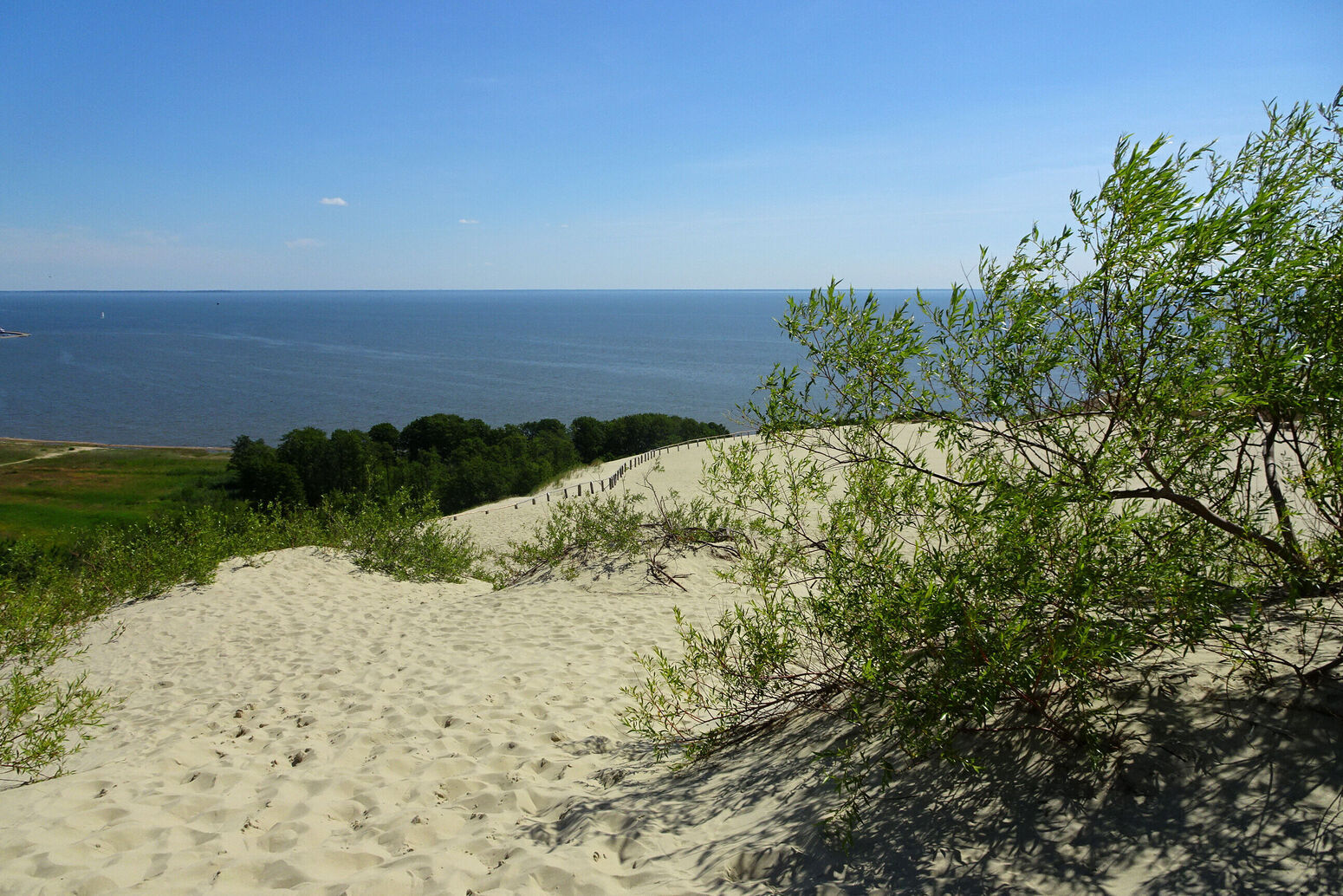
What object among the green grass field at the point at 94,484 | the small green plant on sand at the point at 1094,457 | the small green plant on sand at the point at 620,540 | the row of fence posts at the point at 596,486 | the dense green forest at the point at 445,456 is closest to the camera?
the small green plant on sand at the point at 1094,457

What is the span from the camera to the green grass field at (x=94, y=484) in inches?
1319

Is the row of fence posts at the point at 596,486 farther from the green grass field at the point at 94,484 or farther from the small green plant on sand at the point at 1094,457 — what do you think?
the small green plant on sand at the point at 1094,457

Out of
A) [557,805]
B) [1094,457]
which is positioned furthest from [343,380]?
[1094,457]

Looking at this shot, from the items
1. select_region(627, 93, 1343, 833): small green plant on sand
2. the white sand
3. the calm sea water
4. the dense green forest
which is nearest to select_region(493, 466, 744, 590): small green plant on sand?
the white sand

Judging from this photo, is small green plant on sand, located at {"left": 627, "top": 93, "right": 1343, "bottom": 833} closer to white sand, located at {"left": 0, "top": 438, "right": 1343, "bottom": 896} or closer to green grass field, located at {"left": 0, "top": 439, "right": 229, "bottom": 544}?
white sand, located at {"left": 0, "top": 438, "right": 1343, "bottom": 896}

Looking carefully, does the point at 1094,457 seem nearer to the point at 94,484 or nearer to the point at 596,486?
the point at 596,486

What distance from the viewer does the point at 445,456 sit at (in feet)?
126

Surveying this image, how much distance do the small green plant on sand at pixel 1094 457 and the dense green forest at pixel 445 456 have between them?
25.6 meters

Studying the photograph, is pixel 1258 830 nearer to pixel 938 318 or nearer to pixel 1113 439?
pixel 1113 439

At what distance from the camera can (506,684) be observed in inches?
256

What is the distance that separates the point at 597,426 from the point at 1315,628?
38.3m

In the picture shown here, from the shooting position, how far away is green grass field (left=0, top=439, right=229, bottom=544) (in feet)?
110

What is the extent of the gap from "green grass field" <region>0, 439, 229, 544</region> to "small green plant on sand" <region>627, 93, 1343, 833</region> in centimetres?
3233

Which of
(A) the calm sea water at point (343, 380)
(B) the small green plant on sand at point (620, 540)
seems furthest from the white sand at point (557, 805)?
(A) the calm sea water at point (343, 380)
